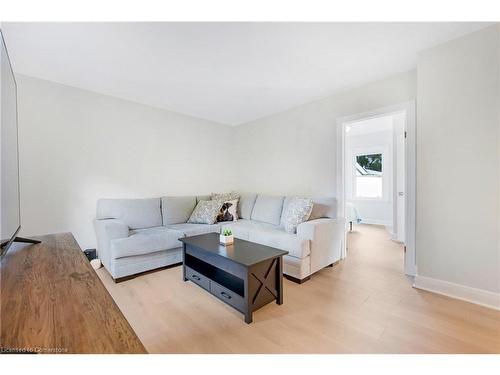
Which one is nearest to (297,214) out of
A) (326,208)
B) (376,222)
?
(326,208)

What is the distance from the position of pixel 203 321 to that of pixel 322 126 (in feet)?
9.36

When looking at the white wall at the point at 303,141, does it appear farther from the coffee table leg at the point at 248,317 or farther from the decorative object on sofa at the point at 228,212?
the coffee table leg at the point at 248,317

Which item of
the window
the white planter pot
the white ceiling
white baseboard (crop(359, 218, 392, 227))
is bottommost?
white baseboard (crop(359, 218, 392, 227))

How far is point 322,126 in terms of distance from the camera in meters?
3.24

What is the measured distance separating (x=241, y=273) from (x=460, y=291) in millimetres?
1993

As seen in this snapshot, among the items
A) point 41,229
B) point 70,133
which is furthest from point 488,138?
point 41,229

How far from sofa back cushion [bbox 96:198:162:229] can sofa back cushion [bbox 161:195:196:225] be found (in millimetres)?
98

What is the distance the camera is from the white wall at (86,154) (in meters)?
2.55

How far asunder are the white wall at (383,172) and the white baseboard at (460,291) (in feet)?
11.4

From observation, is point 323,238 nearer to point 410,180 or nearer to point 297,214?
point 297,214

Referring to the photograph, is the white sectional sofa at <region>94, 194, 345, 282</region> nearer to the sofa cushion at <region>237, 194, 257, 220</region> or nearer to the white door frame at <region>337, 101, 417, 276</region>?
the sofa cushion at <region>237, 194, 257, 220</region>

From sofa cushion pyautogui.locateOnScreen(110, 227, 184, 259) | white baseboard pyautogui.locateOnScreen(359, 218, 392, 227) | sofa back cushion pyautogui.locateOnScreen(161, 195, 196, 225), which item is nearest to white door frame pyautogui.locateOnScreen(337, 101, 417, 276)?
sofa cushion pyautogui.locateOnScreen(110, 227, 184, 259)

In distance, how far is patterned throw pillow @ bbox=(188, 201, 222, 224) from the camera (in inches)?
132
